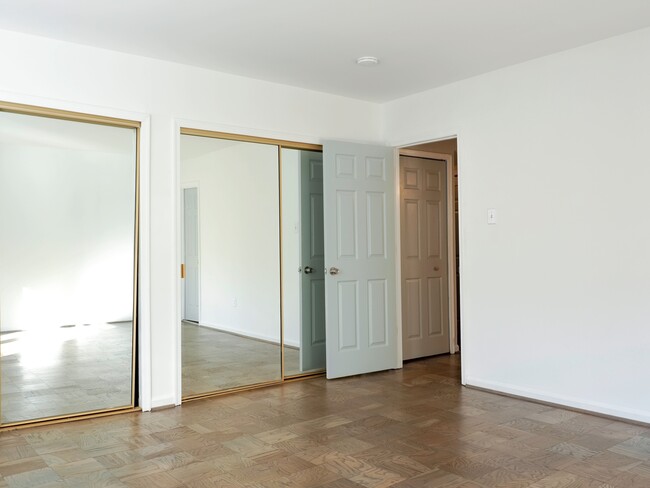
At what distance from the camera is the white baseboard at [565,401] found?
3600 mm

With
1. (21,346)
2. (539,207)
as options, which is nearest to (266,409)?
(21,346)

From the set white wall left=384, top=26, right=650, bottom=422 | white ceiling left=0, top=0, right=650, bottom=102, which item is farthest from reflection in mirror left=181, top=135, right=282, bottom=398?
white wall left=384, top=26, right=650, bottom=422

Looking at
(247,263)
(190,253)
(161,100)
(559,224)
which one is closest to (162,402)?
(190,253)

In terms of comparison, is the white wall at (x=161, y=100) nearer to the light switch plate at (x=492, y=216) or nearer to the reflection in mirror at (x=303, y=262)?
the reflection in mirror at (x=303, y=262)

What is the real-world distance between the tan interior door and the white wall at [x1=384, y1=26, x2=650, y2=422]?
0.93 meters

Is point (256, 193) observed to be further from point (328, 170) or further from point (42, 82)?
point (42, 82)

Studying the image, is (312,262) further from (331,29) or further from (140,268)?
(331,29)

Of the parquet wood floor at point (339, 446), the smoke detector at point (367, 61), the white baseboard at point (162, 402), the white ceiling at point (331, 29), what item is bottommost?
the parquet wood floor at point (339, 446)

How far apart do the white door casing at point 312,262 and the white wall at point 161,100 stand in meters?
0.31

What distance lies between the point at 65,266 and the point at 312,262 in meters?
2.00

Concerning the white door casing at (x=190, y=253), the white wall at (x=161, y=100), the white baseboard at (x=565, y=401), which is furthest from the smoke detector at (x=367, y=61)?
the white baseboard at (x=565, y=401)

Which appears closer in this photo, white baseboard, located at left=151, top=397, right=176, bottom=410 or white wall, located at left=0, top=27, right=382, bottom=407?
white wall, located at left=0, top=27, right=382, bottom=407

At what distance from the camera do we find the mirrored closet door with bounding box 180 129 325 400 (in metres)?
4.34

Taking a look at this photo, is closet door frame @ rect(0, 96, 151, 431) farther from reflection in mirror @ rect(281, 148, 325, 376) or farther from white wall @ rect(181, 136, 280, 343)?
reflection in mirror @ rect(281, 148, 325, 376)
